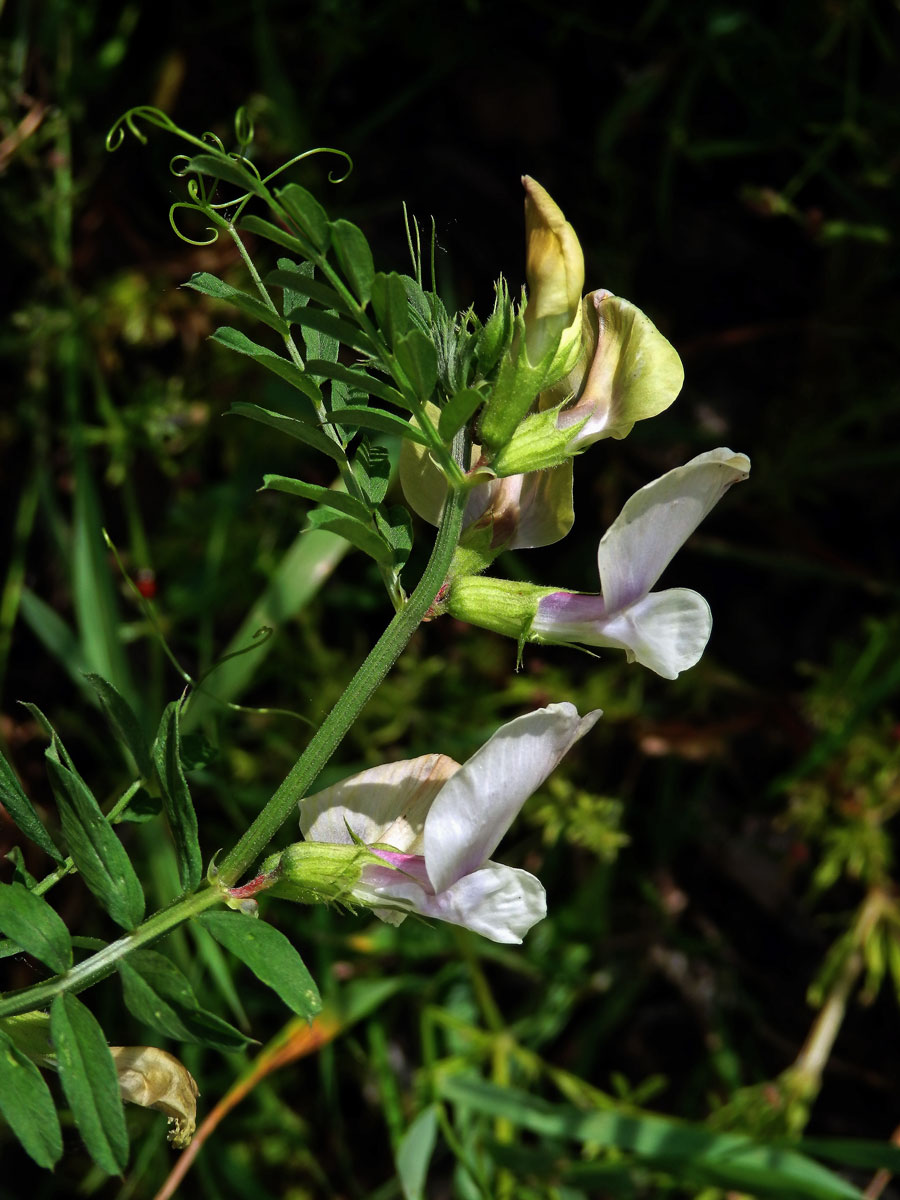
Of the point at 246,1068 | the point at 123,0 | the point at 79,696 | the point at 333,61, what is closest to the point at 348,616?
the point at 79,696

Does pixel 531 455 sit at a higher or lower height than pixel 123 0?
lower

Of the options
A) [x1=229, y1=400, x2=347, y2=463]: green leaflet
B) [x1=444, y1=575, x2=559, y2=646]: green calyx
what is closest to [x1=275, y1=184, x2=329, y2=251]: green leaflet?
[x1=229, y1=400, x2=347, y2=463]: green leaflet

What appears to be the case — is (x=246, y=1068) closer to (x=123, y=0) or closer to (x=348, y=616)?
(x=348, y=616)

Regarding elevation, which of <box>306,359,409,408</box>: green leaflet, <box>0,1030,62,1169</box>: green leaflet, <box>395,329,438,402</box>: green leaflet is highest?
<box>395,329,438,402</box>: green leaflet

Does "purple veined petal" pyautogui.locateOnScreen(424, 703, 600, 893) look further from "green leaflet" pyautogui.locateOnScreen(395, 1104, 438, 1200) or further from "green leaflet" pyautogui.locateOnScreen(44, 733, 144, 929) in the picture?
"green leaflet" pyautogui.locateOnScreen(395, 1104, 438, 1200)

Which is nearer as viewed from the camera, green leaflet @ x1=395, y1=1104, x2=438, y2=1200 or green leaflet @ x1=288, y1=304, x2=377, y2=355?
green leaflet @ x1=288, y1=304, x2=377, y2=355

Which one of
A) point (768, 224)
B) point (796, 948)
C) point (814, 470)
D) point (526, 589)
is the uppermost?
point (526, 589)
